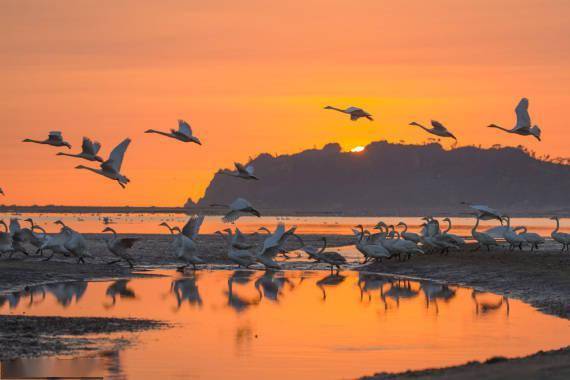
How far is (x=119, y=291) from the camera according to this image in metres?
27.6

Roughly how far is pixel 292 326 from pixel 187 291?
7247mm

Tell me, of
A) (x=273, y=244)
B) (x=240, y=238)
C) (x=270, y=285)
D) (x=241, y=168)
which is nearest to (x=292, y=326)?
(x=241, y=168)

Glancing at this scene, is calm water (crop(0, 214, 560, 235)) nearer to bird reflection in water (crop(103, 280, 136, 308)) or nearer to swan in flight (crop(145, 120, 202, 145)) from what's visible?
bird reflection in water (crop(103, 280, 136, 308))

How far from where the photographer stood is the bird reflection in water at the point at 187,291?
83.7 ft

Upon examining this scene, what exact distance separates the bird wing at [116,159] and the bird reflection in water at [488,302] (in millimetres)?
8215

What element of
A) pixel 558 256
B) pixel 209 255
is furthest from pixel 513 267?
pixel 209 255

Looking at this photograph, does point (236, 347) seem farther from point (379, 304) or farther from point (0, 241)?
point (0, 241)

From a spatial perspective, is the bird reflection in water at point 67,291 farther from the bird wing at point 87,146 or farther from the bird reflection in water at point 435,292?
the bird reflection in water at point 435,292

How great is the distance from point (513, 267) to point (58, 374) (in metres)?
18.7

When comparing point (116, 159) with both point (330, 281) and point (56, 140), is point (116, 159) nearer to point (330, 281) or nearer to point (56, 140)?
point (56, 140)

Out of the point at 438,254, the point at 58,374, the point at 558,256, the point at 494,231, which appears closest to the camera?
the point at 58,374

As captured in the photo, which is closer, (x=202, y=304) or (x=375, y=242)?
(x=202, y=304)

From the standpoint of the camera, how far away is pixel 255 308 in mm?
24453

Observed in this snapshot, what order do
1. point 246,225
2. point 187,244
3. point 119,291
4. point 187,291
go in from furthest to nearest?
point 246,225 < point 187,244 < point 187,291 < point 119,291
